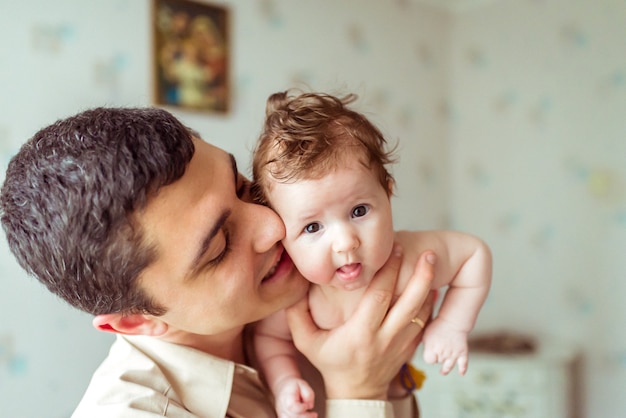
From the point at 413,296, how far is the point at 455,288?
0.47 ft

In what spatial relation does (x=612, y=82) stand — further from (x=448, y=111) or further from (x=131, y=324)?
A: (x=131, y=324)

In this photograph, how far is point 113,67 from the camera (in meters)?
2.35

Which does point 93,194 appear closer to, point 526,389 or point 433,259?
point 433,259

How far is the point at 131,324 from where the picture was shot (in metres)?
0.93

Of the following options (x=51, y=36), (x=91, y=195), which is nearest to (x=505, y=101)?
(x=51, y=36)

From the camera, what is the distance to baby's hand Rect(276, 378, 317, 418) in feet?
3.18

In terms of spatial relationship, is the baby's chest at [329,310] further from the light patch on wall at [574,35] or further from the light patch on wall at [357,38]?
the light patch on wall at [574,35]

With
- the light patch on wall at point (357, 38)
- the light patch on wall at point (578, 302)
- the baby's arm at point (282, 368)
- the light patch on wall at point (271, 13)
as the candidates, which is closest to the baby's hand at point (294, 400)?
the baby's arm at point (282, 368)

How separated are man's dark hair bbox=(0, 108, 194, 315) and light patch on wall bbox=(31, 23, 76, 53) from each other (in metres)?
1.60

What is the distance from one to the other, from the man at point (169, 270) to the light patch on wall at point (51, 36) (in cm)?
159

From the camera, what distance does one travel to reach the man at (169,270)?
772 mm

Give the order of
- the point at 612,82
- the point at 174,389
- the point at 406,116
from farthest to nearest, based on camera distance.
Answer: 1. the point at 406,116
2. the point at 612,82
3. the point at 174,389

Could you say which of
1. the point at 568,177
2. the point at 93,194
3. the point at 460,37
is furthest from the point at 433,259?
the point at 460,37

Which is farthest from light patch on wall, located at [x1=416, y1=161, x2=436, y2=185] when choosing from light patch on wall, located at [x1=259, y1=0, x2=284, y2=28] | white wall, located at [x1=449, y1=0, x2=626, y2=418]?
light patch on wall, located at [x1=259, y1=0, x2=284, y2=28]
